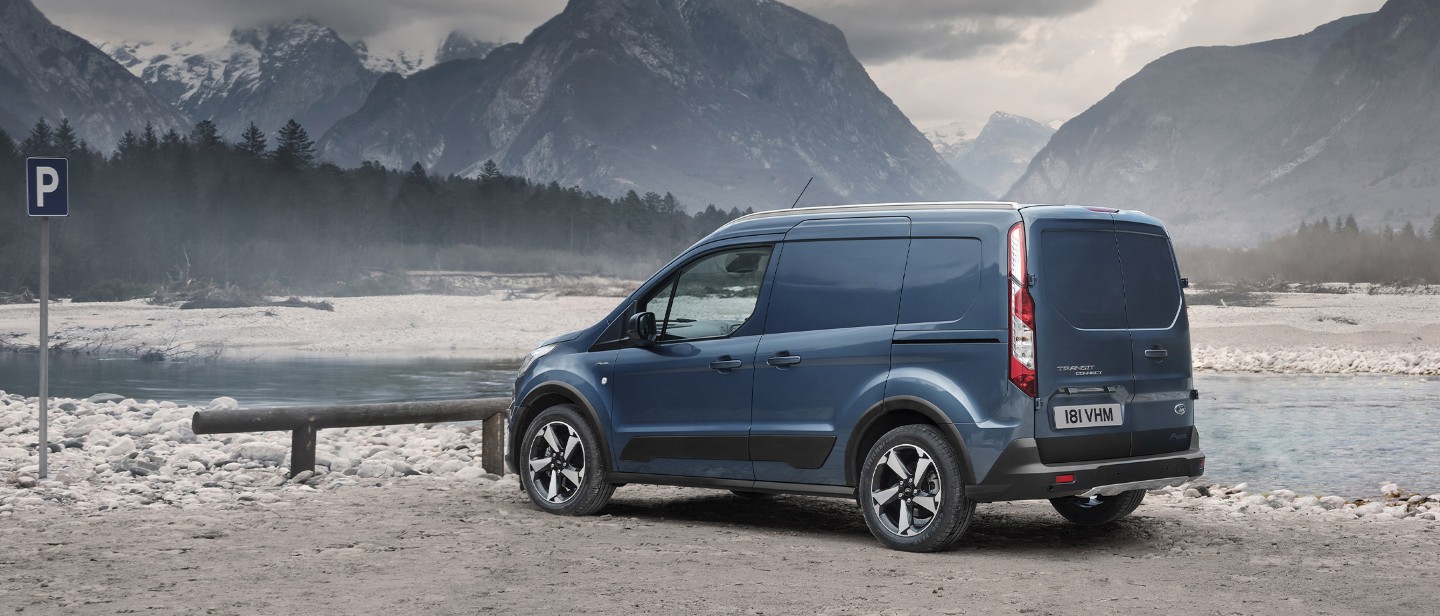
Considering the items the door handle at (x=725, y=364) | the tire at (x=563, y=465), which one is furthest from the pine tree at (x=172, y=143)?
the door handle at (x=725, y=364)

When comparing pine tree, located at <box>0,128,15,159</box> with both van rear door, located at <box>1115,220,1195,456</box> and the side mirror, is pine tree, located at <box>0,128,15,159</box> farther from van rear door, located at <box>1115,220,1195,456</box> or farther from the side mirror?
van rear door, located at <box>1115,220,1195,456</box>

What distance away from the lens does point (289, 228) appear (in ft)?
372

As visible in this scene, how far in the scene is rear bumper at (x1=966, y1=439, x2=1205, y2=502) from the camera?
7.60 m

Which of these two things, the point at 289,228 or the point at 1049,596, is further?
the point at 289,228

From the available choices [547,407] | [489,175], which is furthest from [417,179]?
[547,407]

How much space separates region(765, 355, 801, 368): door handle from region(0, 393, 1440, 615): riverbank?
Result: 112 centimetres

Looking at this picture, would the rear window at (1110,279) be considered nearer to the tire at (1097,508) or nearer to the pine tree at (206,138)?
the tire at (1097,508)

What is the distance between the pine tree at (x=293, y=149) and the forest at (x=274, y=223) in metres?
0.20

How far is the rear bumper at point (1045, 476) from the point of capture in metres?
7.60

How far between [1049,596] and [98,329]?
5124cm

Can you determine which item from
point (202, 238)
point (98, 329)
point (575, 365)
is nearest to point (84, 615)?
point (575, 365)

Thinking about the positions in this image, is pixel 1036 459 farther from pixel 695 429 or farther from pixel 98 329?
pixel 98 329

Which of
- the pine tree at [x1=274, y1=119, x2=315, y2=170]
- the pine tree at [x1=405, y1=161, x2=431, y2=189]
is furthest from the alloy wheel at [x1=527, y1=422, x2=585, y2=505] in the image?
the pine tree at [x1=405, y1=161, x2=431, y2=189]

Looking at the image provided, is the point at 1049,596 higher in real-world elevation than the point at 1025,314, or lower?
lower
